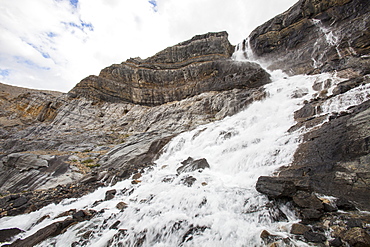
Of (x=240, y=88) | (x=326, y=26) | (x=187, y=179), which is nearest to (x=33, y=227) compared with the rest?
(x=187, y=179)

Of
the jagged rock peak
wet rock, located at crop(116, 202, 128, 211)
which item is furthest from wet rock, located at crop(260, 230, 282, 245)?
the jagged rock peak

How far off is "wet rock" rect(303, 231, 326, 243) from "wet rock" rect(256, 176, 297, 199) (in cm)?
157

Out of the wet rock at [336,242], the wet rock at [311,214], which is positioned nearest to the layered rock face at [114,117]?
the wet rock at [311,214]

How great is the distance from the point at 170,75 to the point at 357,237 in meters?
44.1

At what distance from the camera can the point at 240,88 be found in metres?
32.0

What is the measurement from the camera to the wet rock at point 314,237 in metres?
4.37

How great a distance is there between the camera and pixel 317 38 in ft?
98.6

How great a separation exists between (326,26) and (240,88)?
17.4 meters

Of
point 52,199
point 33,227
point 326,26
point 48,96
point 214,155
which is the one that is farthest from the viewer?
point 48,96

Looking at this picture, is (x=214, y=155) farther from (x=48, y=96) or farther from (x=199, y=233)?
(x=48, y=96)

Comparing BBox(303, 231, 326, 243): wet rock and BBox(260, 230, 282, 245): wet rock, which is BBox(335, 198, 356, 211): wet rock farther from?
BBox(260, 230, 282, 245): wet rock

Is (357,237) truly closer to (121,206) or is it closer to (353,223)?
(353,223)

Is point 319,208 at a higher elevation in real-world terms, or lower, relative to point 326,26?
lower

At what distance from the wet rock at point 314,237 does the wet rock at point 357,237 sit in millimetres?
450
